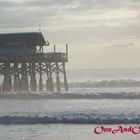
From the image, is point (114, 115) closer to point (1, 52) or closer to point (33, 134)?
point (33, 134)

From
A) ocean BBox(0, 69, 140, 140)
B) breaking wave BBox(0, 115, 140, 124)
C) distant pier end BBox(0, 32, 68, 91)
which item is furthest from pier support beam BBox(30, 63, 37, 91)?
breaking wave BBox(0, 115, 140, 124)

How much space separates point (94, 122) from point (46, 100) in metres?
15.4

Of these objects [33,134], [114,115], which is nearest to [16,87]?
[114,115]

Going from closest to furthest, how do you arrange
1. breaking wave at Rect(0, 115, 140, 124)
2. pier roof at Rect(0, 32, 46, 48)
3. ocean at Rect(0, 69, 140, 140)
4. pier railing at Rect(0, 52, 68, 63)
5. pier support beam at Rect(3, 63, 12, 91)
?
ocean at Rect(0, 69, 140, 140)
breaking wave at Rect(0, 115, 140, 124)
pier railing at Rect(0, 52, 68, 63)
pier support beam at Rect(3, 63, 12, 91)
pier roof at Rect(0, 32, 46, 48)

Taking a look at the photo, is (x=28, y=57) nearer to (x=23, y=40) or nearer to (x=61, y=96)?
(x=23, y=40)

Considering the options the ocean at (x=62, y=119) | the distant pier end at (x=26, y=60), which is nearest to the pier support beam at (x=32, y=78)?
the distant pier end at (x=26, y=60)

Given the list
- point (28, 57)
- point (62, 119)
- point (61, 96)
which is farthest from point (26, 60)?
point (62, 119)

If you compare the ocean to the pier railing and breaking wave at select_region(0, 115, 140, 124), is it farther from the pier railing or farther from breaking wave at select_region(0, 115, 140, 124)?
the pier railing

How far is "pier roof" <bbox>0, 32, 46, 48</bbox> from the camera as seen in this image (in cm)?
5056

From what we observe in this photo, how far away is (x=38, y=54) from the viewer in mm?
48625

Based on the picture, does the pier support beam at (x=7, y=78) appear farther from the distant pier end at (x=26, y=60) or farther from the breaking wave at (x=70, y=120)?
the breaking wave at (x=70, y=120)

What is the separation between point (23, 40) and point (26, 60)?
2619 mm

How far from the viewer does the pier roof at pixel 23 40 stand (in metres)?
50.6

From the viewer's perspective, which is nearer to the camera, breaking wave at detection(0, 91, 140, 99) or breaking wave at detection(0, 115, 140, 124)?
breaking wave at detection(0, 115, 140, 124)
